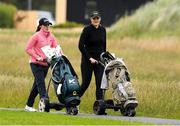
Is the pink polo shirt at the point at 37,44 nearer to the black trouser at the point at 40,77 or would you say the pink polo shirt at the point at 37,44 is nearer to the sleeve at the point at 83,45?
the black trouser at the point at 40,77

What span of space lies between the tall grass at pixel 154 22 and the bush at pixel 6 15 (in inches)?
1281

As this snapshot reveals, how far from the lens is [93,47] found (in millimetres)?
16703

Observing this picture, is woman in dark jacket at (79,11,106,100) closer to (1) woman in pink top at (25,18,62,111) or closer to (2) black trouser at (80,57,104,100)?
(2) black trouser at (80,57,104,100)

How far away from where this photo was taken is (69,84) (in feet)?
52.2

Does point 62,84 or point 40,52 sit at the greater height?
point 40,52

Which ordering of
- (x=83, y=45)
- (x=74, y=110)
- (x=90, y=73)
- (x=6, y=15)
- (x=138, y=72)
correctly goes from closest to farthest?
(x=74, y=110) < (x=83, y=45) < (x=90, y=73) < (x=138, y=72) < (x=6, y=15)

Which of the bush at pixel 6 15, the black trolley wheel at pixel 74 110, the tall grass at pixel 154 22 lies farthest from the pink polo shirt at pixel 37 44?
the bush at pixel 6 15

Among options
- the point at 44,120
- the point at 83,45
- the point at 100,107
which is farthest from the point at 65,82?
the point at 44,120

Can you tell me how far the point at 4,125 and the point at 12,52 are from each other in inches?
827

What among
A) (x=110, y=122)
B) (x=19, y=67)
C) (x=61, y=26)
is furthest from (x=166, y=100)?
(x=61, y=26)

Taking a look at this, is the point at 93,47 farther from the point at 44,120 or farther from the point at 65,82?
the point at 44,120

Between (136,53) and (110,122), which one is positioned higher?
(136,53)

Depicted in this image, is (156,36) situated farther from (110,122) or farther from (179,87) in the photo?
(110,122)

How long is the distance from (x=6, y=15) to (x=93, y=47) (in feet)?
201
